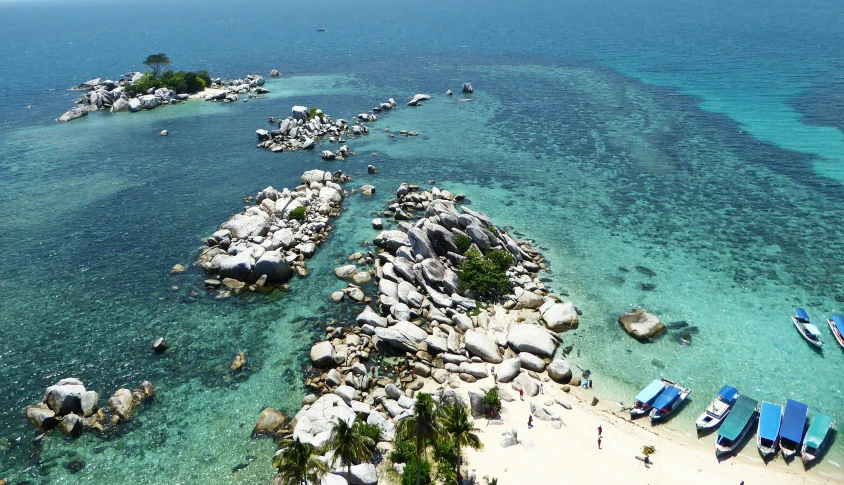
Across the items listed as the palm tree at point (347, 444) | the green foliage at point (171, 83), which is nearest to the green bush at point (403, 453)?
the palm tree at point (347, 444)

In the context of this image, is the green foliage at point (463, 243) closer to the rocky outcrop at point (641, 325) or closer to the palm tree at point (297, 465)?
the rocky outcrop at point (641, 325)

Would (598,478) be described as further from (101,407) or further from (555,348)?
(101,407)

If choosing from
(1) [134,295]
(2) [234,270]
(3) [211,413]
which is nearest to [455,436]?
(3) [211,413]

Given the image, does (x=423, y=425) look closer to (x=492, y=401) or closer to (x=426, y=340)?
(x=492, y=401)

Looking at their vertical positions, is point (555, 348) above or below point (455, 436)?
below

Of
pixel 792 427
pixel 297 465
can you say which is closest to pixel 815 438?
pixel 792 427

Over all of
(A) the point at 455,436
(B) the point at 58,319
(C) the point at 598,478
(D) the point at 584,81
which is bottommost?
(B) the point at 58,319

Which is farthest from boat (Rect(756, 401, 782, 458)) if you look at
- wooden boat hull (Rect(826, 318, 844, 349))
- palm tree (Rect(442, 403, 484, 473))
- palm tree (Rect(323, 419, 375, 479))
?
palm tree (Rect(323, 419, 375, 479))
